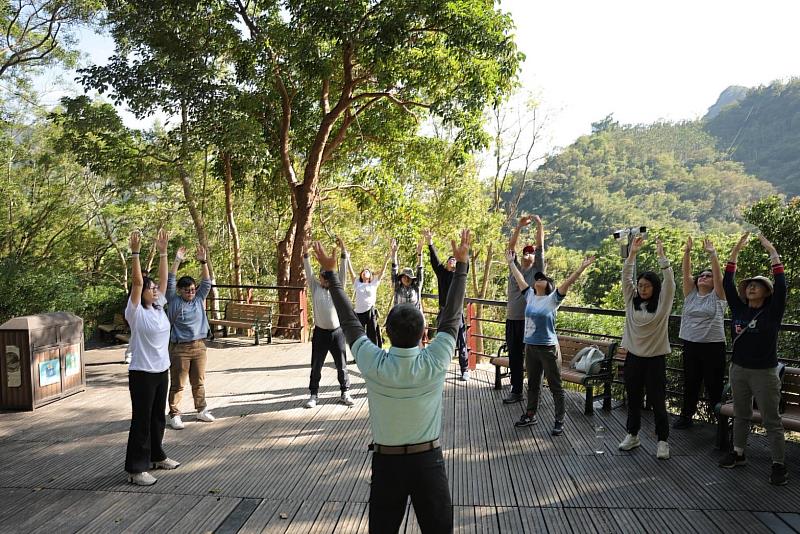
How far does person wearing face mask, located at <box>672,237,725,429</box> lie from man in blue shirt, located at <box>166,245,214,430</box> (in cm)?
490

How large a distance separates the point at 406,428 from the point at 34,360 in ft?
21.2

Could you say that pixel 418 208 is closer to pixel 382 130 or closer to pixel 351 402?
pixel 382 130

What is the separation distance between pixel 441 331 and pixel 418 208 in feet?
40.7

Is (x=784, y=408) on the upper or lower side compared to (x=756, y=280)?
lower

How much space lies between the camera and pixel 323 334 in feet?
23.6

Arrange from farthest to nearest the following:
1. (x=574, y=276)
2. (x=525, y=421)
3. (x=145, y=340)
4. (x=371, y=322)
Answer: (x=371, y=322) → (x=525, y=421) → (x=574, y=276) → (x=145, y=340)

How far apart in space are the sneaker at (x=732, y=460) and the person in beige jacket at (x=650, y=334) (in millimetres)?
442

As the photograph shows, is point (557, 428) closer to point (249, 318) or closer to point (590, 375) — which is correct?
point (590, 375)

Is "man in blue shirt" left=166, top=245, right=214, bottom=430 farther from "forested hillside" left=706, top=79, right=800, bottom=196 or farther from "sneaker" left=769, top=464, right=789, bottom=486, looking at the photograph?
"forested hillside" left=706, top=79, right=800, bottom=196

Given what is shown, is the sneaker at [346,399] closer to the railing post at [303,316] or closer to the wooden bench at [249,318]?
the wooden bench at [249,318]

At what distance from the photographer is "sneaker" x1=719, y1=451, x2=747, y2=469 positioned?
16.6 feet

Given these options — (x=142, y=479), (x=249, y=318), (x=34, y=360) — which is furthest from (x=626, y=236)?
(x=249, y=318)

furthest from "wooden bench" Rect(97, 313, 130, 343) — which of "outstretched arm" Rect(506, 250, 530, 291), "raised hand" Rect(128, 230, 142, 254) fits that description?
"outstretched arm" Rect(506, 250, 530, 291)

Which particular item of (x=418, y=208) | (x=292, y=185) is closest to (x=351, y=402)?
(x=292, y=185)
